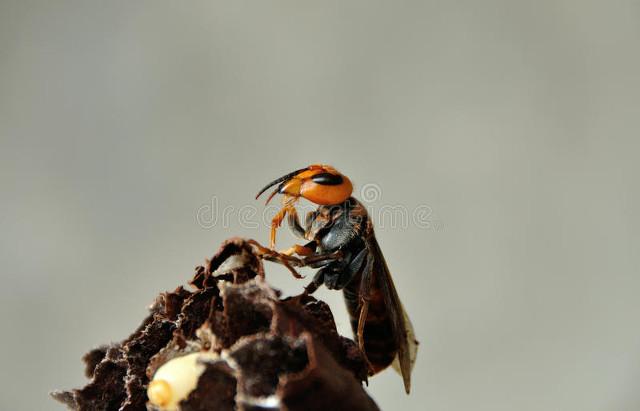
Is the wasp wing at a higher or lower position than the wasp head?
lower

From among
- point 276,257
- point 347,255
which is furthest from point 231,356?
point 347,255

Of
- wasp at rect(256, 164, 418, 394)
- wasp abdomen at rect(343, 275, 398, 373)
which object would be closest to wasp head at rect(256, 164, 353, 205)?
wasp at rect(256, 164, 418, 394)

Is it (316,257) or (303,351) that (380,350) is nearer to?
(316,257)

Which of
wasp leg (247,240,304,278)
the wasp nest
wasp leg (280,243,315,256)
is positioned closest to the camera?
the wasp nest

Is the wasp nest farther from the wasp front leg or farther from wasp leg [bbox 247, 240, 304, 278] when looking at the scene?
the wasp front leg

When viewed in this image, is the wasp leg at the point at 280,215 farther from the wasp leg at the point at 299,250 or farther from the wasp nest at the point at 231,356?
the wasp nest at the point at 231,356

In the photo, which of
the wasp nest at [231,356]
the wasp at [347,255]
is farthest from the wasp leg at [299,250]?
the wasp nest at [231,356]

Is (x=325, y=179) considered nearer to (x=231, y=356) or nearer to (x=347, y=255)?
(x=347, y=255)
